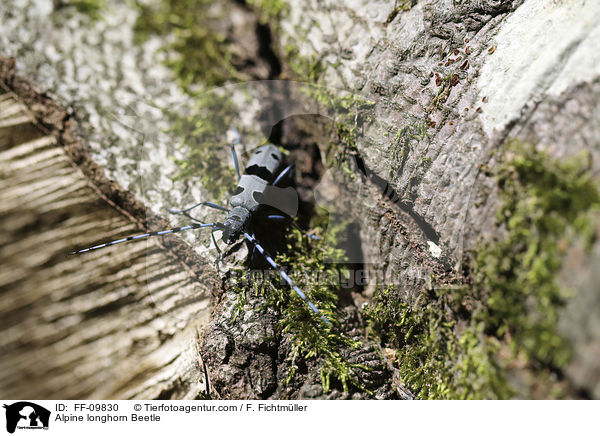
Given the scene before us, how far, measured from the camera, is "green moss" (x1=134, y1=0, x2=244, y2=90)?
262 cm

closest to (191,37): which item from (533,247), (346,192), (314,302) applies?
(346,192)

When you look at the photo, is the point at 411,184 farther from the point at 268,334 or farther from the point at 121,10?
the point at 121,10

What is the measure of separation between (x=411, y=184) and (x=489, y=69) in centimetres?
76

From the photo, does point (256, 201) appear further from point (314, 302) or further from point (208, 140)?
point (314, 302)

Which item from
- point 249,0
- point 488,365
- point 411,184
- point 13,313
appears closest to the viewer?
point 488,365

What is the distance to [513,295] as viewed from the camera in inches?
61.6

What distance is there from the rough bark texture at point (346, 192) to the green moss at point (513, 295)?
11cm

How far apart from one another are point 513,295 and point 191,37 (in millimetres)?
2734

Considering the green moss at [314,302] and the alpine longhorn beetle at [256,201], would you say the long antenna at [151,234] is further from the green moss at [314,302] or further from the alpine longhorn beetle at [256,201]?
the green moss at [314,302]

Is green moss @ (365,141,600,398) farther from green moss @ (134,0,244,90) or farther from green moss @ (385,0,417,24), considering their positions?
green moss @ (134,0,244,90)

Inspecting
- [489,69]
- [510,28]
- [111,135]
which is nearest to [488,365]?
[489,69]

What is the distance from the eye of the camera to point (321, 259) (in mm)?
2736
